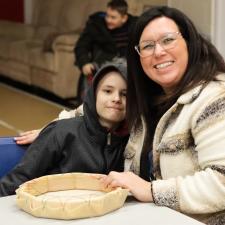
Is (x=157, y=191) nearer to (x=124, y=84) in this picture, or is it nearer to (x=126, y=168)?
(x=126, y=168)

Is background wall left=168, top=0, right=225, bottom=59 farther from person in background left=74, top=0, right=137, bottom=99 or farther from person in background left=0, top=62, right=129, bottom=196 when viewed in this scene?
person in background left=0, top=62, right=129, bottom=196

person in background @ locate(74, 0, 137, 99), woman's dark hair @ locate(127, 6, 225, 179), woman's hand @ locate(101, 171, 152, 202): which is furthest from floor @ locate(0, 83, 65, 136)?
woman's hand @ locate(101, 171, 152, 202)

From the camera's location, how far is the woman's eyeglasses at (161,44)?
1708 millimetres

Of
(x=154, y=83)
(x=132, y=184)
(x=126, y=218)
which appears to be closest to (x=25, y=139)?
(x=154, y=83)

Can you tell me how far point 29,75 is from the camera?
7.13 meters

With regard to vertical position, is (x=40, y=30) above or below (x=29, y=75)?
above

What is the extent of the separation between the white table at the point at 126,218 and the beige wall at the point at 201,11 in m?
2.98

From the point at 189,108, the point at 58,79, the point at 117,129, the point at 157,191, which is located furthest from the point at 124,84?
the point at 58,79

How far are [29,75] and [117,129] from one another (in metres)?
5.26

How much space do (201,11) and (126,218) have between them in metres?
3.33

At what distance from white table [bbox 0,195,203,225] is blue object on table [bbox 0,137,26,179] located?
22.3 inches

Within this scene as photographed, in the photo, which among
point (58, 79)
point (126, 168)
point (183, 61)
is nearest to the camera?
point (183, 61)

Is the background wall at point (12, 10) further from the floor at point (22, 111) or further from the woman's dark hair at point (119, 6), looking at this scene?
the woman's dark hair at point (119, 6)

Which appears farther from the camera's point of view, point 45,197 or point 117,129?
point 117,129
